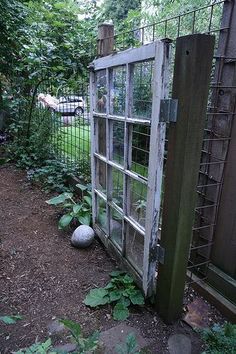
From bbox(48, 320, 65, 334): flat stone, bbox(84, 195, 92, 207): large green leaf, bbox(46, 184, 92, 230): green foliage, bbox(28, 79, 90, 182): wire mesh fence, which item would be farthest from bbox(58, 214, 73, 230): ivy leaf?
bbox(48, 320, 65, 334): flat stone

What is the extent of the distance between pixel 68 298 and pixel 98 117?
4.47ft

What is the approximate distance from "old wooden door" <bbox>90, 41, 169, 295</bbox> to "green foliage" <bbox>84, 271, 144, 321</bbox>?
0.25 feet

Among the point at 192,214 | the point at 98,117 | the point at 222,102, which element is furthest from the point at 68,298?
the point at 222,102

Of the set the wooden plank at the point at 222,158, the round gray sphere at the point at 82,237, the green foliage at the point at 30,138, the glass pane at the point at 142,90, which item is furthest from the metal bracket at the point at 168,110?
the green foliage at the point at 30,138

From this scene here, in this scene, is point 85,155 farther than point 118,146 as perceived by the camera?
A: Yes

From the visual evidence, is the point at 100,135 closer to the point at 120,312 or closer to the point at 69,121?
the point at 120,312

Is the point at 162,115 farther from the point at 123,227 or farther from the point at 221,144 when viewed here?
the point at 123,227

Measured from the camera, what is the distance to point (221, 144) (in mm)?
1654

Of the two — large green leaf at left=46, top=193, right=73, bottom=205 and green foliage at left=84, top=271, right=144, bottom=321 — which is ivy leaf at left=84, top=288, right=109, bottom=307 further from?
large green leaf at left=46, top=193, right=73, bottom=205

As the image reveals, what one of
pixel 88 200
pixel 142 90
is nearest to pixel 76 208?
pixel 88 200

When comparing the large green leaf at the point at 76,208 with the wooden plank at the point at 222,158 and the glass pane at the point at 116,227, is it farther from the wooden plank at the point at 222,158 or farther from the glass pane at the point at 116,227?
the wooden plank at the point at 222,158

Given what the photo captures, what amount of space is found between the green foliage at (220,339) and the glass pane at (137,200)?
27.1 inches

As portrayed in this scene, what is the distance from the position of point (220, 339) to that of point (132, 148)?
116 cm

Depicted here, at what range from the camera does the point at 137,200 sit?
5.92ft
